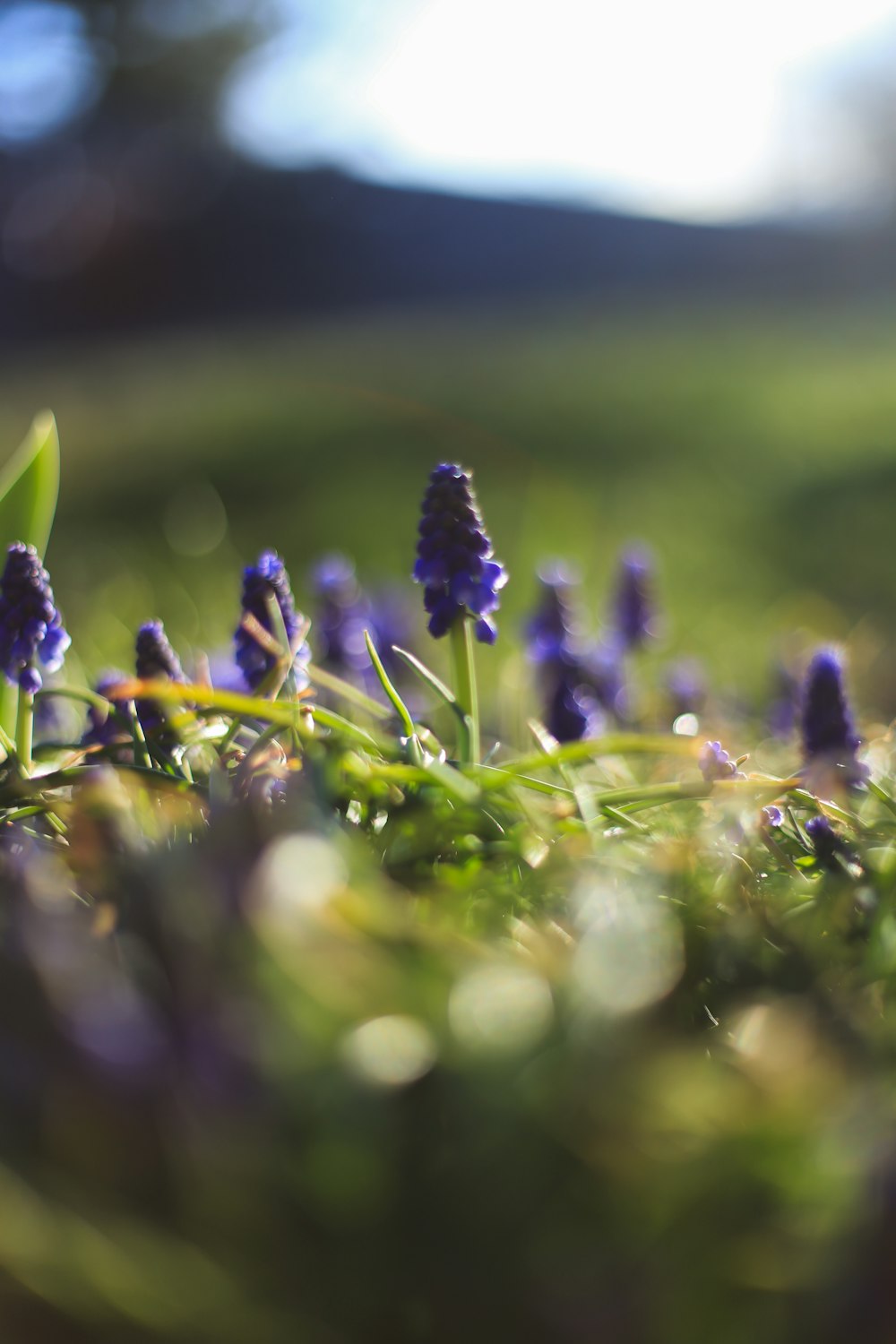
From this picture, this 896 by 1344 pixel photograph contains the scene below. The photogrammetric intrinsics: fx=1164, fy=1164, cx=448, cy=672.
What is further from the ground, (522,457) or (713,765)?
(522,457)

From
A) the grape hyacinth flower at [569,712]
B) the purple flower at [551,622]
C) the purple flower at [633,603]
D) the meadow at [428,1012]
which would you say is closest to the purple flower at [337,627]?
the meadow at [428,1012]

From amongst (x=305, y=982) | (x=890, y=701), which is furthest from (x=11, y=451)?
(x=305, y=982)

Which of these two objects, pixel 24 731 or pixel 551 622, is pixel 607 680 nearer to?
pixel 551 622

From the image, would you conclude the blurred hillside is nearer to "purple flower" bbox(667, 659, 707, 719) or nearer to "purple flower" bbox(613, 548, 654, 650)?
"purple flower" bbox(613, 548, 654, 650)

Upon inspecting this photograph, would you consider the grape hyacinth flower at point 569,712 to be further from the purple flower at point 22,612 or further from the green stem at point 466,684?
the purple flower at point 22,612

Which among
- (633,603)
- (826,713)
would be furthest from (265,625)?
(633,603)

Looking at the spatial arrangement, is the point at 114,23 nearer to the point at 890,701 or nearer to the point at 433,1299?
the point at 890,701

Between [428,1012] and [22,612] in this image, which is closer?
[428,1012]

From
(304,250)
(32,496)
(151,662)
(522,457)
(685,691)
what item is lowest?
(685,691)
